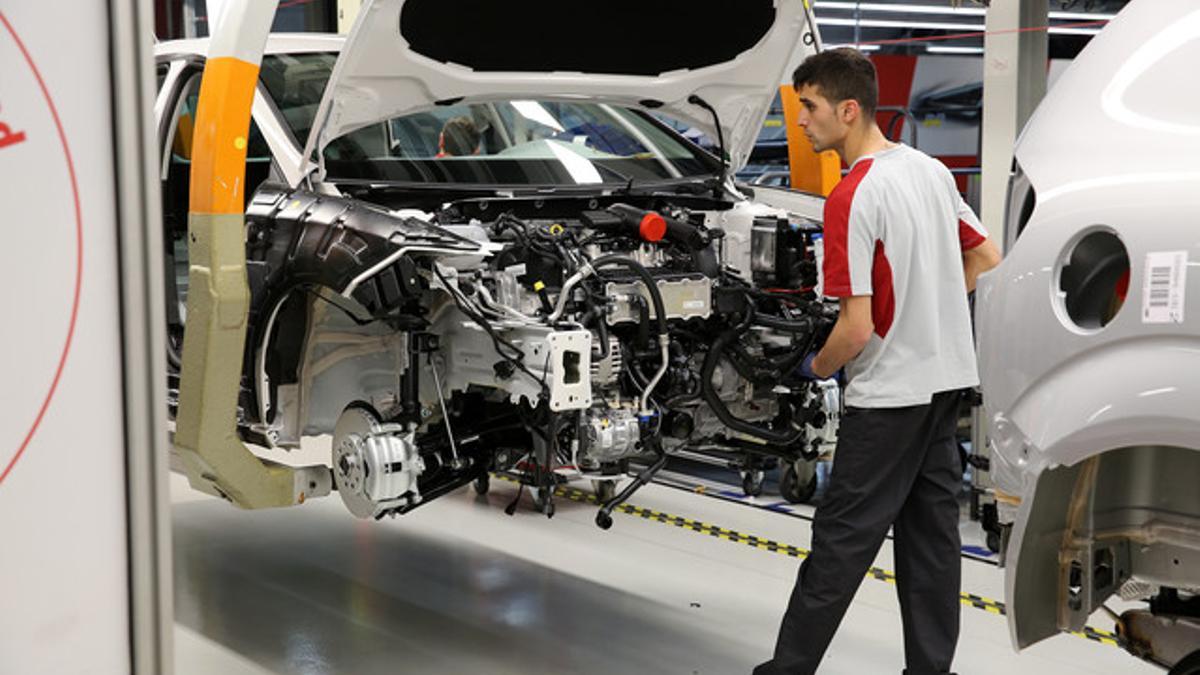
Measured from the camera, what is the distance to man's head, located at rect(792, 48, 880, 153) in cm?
404

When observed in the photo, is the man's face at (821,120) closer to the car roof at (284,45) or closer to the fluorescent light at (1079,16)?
the car roof at (284,45)

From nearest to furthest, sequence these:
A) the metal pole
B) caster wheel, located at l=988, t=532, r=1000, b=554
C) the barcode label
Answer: the barcode label → caster wheel, located at l=988, t=532, r=1000, b=554 → the metal pole

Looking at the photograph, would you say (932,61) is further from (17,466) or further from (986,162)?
(17,466)

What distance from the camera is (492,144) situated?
5492 mm

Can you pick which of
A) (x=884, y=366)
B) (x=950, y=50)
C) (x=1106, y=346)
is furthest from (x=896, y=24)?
(x=1106, y=346)

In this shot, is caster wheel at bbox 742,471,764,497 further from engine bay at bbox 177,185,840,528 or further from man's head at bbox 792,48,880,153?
man's head at bbox 792,48,880,153

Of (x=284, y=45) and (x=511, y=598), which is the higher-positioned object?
(x=284, y=45)

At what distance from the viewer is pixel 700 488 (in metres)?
7.79

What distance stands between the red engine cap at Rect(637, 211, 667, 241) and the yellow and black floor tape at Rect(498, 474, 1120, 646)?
144cm

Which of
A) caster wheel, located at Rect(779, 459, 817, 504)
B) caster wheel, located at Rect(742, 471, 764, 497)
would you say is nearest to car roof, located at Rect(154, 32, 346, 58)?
caster wheel, located at Rect(742, 471, 764, 497)

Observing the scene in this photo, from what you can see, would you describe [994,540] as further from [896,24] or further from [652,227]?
[896,24]

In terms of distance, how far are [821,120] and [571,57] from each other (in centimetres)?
133

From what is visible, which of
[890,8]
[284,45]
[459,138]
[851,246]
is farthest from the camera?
[890,8]

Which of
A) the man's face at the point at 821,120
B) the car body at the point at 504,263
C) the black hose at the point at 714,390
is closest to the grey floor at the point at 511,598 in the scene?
the car body at the point at 504,263
